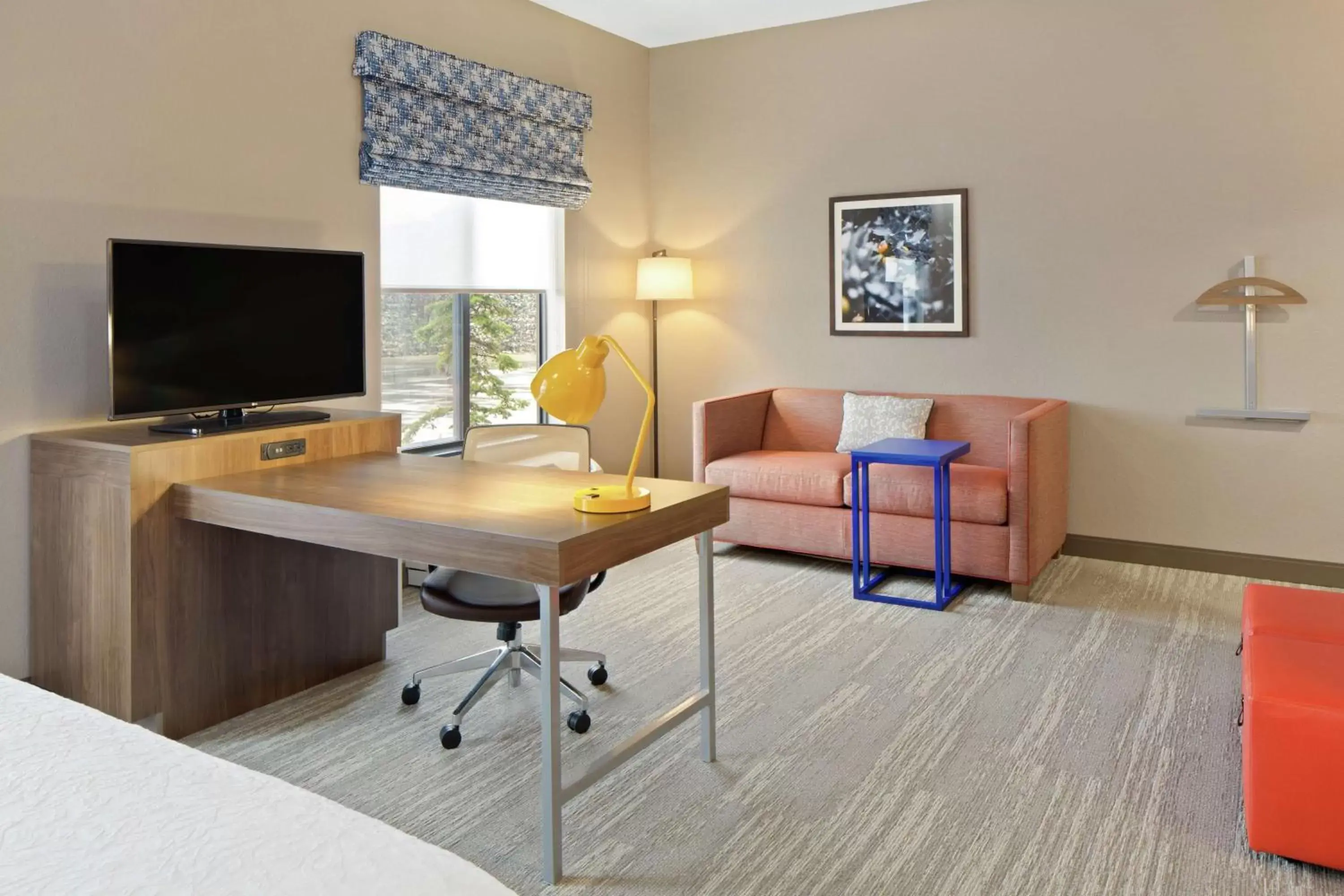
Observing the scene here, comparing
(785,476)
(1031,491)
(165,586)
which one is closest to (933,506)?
(1031,491)

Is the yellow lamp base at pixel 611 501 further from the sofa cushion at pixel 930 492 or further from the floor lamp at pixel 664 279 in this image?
the floor lamp at pixel 664 279

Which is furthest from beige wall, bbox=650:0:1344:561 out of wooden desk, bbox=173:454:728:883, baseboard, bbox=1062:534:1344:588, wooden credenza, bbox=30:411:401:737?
wooden credenza, bbox=30:411:401:737

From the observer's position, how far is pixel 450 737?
2781mm

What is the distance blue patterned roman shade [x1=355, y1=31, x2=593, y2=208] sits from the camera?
162 inches

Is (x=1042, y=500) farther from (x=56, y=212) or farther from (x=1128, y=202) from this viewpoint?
(x=56, y=212)

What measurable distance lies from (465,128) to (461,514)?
273cm

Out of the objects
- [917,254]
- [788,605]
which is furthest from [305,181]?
[917,254]

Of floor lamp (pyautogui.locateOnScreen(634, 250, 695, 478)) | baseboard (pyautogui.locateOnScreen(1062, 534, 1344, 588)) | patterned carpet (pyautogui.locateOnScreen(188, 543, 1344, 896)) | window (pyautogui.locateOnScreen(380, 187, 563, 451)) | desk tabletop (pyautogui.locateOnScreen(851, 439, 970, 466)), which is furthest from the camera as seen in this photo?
floor lamp (pyautogui.locateOnScreen(634, 250, 695, 478))

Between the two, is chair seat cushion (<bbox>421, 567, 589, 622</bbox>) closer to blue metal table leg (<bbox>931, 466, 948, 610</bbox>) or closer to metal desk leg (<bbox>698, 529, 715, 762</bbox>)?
metal desk leg (<bbox>698, 529, 715, 762</bbox>)

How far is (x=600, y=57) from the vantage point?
218 inches

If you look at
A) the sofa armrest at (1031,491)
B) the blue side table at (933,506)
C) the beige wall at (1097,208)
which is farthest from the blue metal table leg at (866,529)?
the beige wall at (1097,208)

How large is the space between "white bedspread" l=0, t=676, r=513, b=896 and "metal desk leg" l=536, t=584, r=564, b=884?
0.88m

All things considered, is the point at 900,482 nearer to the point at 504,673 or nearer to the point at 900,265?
the point at 900,265

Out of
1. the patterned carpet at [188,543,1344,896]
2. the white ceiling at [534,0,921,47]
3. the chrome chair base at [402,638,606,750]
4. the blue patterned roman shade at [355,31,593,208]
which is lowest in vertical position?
the patterned carpet at [188,543,1344,896]
